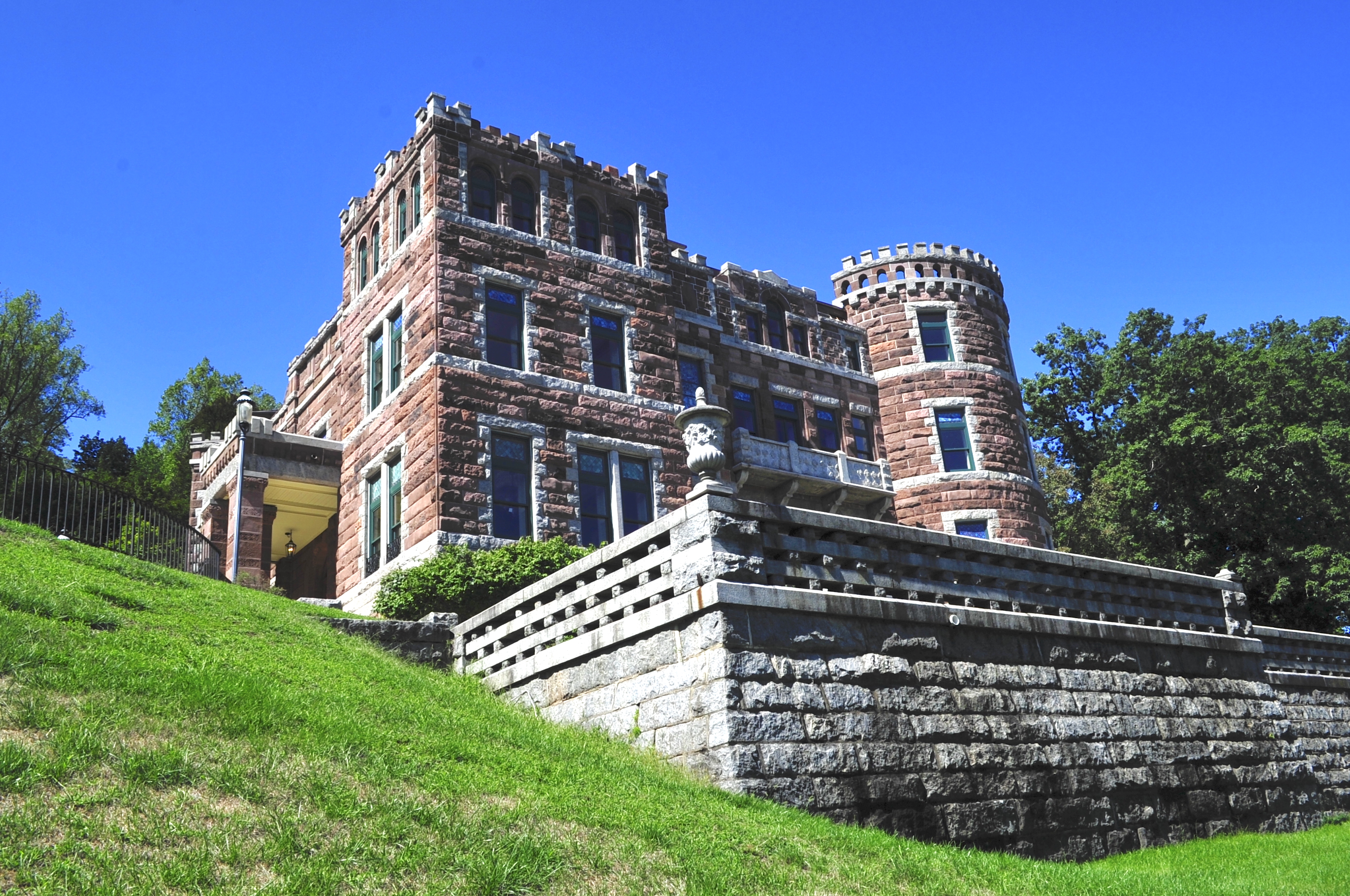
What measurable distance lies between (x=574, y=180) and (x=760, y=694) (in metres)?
16.8

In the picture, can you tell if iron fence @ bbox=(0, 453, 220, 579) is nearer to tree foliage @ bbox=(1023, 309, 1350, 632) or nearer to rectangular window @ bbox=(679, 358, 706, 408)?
rectangular window @ bbox=(679, 358, 706, 408)

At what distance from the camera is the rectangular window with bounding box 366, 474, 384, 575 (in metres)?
21.9

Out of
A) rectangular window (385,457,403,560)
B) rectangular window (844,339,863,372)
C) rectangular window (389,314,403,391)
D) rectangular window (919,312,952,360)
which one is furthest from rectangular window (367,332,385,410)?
rectangular window (919,312,952,360)

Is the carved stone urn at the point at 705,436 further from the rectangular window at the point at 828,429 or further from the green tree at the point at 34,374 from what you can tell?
the green tree at the point at 34,374

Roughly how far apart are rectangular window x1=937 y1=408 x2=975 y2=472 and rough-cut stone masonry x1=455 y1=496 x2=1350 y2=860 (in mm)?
14392

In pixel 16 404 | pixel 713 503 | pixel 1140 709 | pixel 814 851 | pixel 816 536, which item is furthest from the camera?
pixel 16 404

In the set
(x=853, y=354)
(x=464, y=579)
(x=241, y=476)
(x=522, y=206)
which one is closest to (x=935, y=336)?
(x=853, y=354)

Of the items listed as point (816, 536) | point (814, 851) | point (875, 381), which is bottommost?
point (814, 851)

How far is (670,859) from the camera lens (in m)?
7.47

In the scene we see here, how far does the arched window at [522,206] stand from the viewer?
23328mm

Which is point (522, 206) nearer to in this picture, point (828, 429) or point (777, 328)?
point (777, 328)

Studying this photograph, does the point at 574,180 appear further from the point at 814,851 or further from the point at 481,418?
the point at 814,851

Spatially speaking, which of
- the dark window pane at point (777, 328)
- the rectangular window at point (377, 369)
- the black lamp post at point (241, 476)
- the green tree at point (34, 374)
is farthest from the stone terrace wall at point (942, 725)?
the green tree at point (34, 374)

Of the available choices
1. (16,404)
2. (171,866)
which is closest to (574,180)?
(171,866)
